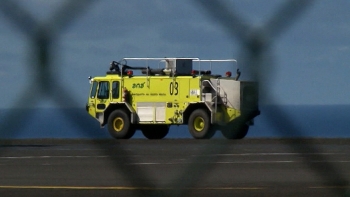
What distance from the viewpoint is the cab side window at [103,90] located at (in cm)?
2574

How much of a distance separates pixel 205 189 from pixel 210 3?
280 inches

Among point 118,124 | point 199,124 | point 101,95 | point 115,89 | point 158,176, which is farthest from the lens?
point 101,95

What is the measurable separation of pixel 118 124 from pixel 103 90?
1.17 meters

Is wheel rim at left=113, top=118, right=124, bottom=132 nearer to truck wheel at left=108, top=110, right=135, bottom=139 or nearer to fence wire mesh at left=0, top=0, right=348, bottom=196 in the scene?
truck wheel at left=108, top=110, right=135, bottom=139

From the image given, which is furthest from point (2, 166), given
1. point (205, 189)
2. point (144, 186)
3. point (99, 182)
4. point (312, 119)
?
point (312, 119)

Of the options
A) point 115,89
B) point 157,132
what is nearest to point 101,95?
point 115,89

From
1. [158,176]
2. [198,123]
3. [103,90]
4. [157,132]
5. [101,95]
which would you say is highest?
[103,90]

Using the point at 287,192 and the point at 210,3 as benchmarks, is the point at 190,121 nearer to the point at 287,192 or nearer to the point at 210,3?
the point at 287,192

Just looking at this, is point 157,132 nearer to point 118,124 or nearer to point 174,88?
point 118,124

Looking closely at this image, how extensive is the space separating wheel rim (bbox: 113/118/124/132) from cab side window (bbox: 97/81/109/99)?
2.63ft

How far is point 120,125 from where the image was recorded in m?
25.8

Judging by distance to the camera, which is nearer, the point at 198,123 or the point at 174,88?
the point at 198,123

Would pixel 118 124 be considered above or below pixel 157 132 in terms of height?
above

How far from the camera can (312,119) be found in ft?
9.32
